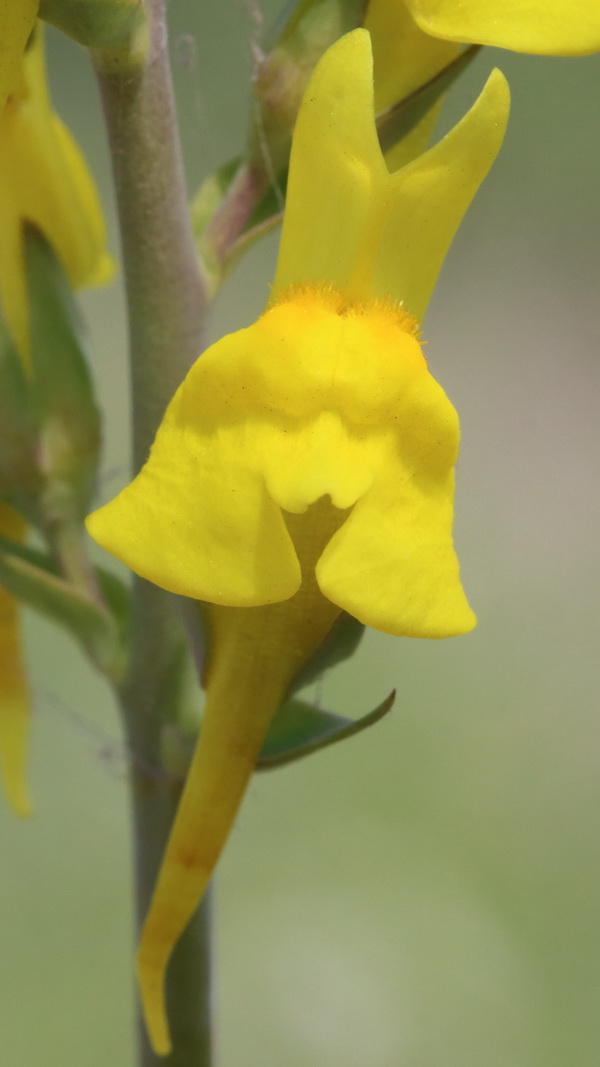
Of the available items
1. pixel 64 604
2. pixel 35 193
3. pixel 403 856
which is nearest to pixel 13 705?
pixel 64 604

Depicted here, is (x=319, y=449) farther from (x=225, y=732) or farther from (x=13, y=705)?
(x=13, y=705)

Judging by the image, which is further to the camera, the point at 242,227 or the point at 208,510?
the point at 242,227

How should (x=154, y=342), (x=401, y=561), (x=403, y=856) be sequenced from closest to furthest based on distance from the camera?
(x=401, y=561) < (x=154, y=342) < (x=403, y=856)

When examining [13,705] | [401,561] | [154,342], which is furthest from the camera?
[13,705]

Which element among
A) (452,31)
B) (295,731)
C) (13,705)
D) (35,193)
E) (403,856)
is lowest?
(403,856)

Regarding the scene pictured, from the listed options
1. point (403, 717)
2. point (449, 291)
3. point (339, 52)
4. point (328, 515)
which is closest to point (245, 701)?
point (328, 515)

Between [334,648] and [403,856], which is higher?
[334,648]

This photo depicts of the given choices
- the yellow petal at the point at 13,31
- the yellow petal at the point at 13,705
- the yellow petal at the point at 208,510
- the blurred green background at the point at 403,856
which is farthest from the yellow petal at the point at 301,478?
the blurred green background at the point at 403,856
